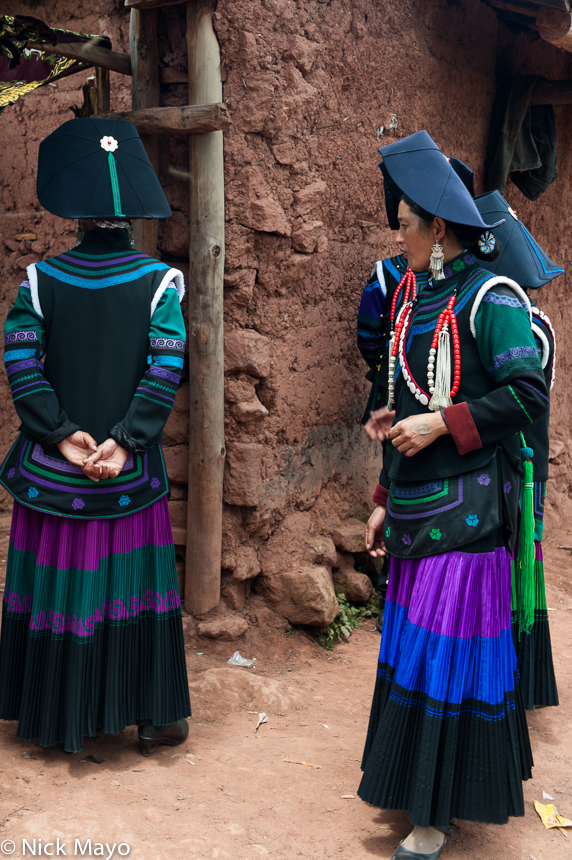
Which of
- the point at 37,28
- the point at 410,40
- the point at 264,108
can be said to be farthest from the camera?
the point at 410,40

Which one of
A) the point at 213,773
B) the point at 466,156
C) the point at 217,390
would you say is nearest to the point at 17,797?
the point at 213,773

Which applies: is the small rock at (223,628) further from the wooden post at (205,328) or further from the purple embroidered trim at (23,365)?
the purple embroidered trim at (23,365)

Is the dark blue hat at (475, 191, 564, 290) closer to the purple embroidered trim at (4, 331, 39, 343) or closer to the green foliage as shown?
the purple embroidered trim at (4, 331, 39, 343)

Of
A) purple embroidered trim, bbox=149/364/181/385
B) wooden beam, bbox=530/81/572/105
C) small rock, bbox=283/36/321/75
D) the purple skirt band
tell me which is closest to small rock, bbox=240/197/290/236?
small rock, bbox=283/36/321/75

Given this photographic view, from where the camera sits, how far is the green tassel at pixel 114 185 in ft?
9.14

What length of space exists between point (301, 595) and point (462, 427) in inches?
83.9

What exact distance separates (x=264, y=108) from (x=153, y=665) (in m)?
2.66

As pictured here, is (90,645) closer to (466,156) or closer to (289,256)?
(289,256)

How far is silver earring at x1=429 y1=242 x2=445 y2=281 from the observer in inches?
97.3

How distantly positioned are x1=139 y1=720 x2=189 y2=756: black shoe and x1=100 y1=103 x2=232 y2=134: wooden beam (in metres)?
2.63

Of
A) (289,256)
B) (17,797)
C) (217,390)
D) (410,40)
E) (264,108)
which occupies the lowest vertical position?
(17,797)

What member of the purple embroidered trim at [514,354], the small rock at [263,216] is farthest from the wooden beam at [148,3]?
the purple embroidered trim at [514,354]

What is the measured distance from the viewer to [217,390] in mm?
3928

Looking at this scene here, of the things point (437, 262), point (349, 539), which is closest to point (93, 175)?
point (437, 262)
